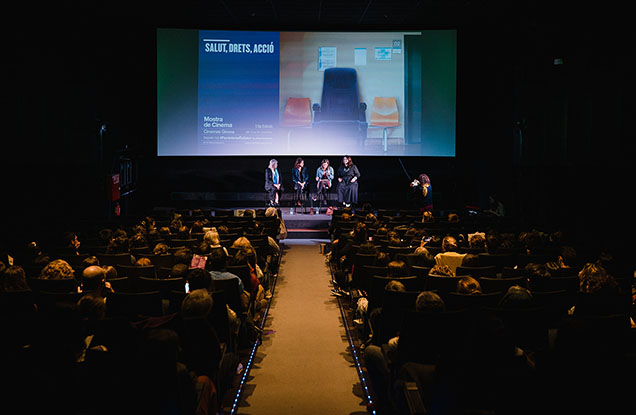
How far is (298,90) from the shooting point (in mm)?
15852

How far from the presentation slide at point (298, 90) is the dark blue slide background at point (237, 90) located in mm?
24

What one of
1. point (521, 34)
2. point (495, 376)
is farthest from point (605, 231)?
point (495, 376)

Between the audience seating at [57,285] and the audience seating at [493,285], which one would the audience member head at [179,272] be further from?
the audience seating at [493,285]

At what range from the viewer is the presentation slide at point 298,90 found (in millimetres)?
15758

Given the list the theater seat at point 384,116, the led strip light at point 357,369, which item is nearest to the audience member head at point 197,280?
the led strip light at point 357,369

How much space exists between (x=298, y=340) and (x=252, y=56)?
431 inches

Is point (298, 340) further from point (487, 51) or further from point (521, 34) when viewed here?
point (487, 51)

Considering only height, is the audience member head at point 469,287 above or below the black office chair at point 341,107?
below

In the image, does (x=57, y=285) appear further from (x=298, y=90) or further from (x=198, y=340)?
(x=298, y=90)

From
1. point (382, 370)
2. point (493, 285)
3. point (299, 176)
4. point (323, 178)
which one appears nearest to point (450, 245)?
point (493, 285)

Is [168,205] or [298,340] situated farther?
[168,205]

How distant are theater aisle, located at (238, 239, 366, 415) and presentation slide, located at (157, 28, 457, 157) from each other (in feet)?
25.5

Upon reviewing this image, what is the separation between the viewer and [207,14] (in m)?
15.2

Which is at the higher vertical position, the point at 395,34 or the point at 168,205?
the point at 395,34
